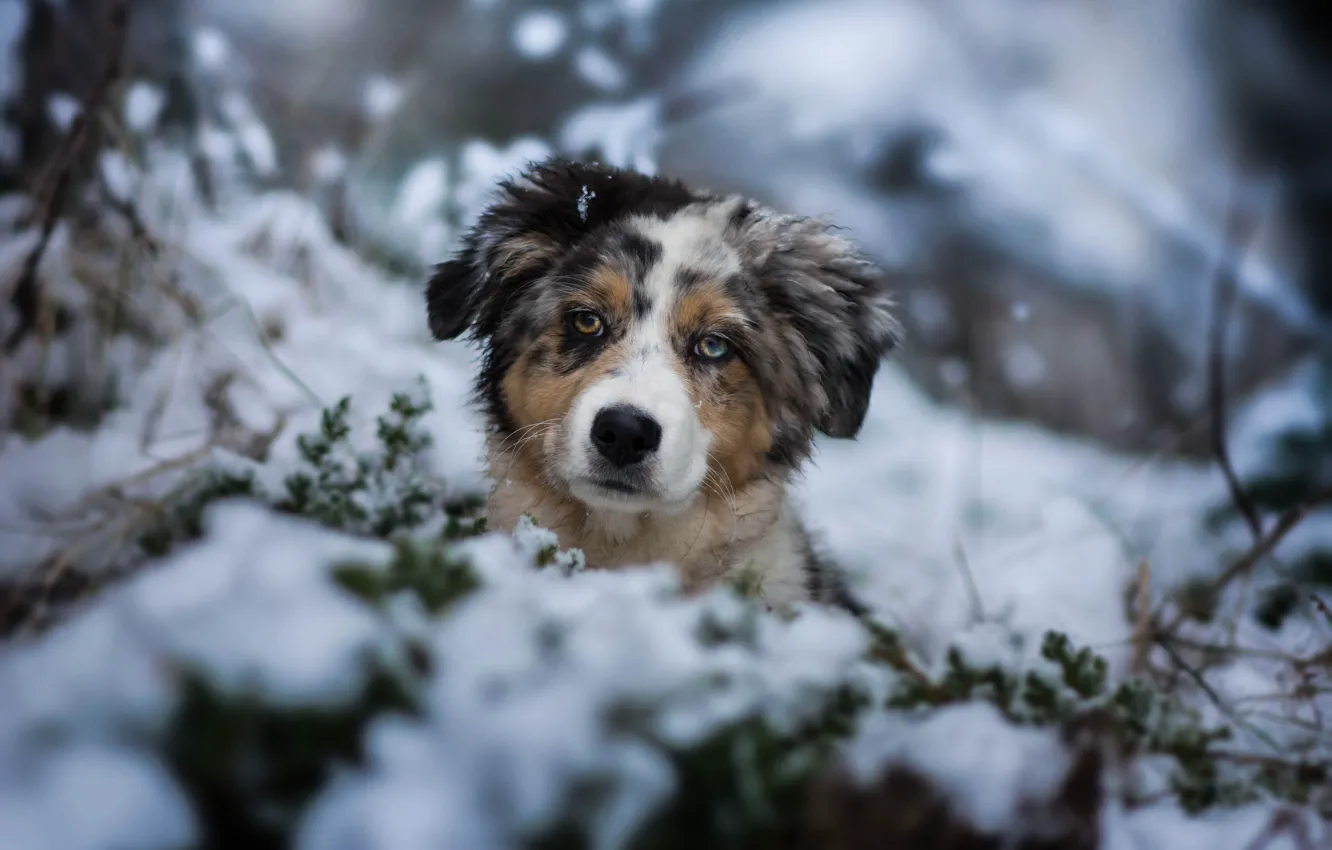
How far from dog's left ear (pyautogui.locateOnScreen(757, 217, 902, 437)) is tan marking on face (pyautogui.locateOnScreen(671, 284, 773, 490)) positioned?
0.20 metres

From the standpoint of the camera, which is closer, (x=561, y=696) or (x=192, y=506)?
(x=561, y=696)

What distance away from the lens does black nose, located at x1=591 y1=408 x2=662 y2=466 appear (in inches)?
80.2

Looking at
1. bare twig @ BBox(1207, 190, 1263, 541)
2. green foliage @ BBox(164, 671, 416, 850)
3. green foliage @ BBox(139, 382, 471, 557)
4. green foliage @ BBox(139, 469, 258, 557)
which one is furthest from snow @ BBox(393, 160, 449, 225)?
bare twig @ BBox(1207, 190, 1263, 541)

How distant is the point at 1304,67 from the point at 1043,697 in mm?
2139

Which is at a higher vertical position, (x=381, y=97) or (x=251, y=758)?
(x=381, y=97)

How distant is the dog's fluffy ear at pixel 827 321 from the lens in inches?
97.7

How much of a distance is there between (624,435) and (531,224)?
0.77 metres

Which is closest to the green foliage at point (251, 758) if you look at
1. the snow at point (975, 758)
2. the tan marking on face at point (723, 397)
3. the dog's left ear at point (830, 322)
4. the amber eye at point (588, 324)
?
the snow at point (975, 758)

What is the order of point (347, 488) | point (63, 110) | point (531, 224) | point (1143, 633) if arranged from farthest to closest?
point (531, 224) → point (63, 110) → point (1143, 633) → point (347, 488)

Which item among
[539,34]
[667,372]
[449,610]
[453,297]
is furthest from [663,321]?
[449,610]

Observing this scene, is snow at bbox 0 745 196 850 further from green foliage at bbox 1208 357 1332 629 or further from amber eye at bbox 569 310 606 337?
green foliage at bbox 1208 357 1332 629

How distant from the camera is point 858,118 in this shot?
8.41 ft

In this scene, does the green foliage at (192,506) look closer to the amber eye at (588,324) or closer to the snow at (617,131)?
the amber eye at (588,324)

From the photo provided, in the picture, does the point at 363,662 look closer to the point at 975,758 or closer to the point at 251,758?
the point at 251,758
